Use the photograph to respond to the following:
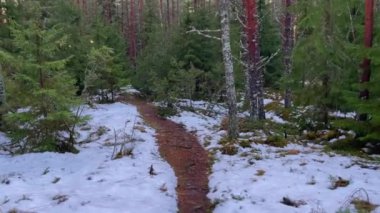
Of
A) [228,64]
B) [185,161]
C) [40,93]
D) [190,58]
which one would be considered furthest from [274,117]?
[40,93]

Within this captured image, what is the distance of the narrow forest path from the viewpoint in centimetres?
920

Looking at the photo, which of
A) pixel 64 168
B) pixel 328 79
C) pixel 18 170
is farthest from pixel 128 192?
pixel 328 79

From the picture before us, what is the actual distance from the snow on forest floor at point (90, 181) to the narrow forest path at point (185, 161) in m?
0.26

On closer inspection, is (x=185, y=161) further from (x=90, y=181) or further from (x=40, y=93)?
(x=40, y=93)

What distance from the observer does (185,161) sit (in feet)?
41.1

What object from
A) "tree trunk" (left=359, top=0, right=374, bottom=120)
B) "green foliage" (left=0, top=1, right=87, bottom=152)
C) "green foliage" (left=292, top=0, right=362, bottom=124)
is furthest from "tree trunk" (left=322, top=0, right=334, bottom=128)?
"green foliage" (left=0, top=1, right=87, bottom=152)

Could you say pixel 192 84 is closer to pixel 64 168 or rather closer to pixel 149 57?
pixel 149 57

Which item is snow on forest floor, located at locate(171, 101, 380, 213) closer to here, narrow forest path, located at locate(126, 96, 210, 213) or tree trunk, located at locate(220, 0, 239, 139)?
Answer: narrow forest path, located at locate(126, 96, 210, 213)

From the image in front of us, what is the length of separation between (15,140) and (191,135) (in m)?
6.51

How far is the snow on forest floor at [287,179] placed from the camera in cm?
812

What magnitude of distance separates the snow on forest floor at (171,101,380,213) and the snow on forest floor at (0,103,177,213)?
1305 mm

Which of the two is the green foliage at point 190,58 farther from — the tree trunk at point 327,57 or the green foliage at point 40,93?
the green foliage at point 40,93

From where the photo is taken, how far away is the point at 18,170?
11.5 m

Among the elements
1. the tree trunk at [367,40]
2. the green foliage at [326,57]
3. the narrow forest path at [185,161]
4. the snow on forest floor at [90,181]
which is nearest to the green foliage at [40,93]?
the snow on forest floor at [90,181]
